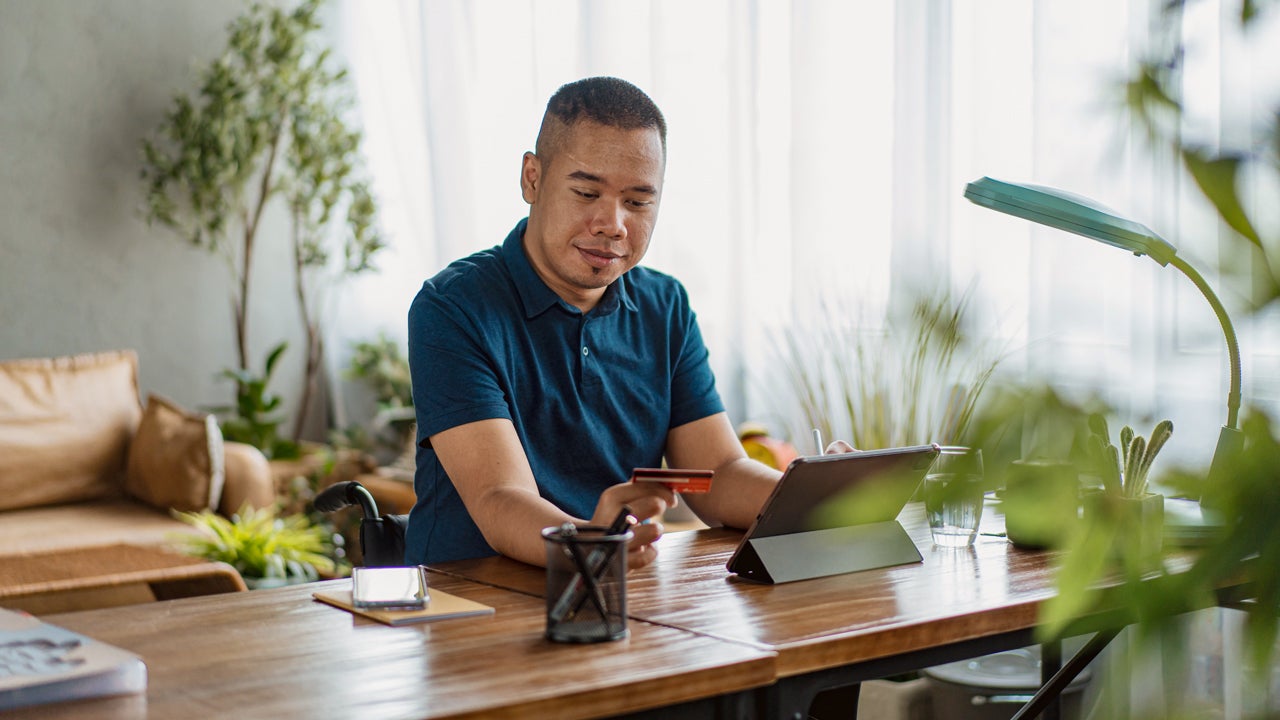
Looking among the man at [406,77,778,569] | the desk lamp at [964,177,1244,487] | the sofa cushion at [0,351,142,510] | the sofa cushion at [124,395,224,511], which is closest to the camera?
the desk lamp at [964,177,1244,487]

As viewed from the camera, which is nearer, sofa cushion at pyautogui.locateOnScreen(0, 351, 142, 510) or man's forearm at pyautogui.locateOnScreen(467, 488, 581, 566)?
man's forearm at pyautogui.locateOnScreen(467, 488, 581, 566)

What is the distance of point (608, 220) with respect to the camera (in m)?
1.85

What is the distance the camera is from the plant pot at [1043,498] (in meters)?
0.30

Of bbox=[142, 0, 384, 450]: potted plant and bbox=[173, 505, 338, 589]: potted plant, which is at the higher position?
bbox=[142, 0, 384, 450]: potted plant

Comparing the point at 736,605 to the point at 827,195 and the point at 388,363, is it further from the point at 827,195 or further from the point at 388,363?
the point at 388,363

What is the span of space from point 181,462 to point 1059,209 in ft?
10.9

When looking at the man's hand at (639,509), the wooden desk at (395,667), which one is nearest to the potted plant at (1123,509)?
the wooden desk at (395,667)

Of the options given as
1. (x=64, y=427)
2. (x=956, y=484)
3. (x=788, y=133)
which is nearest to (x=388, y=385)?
(x=64, y=427)

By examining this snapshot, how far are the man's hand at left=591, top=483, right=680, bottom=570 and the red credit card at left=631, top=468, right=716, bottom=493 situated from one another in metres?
0.02

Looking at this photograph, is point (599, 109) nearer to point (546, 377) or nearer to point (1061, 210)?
point (546, 377)

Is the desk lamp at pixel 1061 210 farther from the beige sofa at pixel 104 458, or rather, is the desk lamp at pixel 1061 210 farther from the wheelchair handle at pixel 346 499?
the beige sofa at pixel 104 458

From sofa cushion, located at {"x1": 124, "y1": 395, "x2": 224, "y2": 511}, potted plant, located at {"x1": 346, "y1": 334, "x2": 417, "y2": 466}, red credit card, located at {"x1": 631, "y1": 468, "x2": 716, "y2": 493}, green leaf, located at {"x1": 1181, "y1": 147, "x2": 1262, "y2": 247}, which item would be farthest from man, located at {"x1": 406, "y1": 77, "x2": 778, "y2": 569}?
potted plant, located at {"x1": 346, "y1": 334, "x2": 417, "y2": 466}

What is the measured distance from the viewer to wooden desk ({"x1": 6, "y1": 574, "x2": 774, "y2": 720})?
37.9 inches

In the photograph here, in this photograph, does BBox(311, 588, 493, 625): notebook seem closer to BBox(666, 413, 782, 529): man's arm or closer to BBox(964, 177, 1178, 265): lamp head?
BBox(666, 413, 782, 529): man's arm
